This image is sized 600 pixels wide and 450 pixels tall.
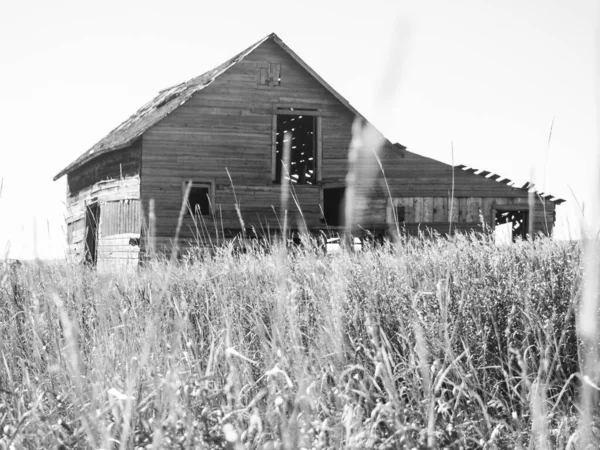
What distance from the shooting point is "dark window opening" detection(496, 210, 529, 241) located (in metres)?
21.9

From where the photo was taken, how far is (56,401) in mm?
3020

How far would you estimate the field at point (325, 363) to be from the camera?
2.39 m

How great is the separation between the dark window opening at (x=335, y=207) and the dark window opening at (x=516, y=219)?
15.6 ft

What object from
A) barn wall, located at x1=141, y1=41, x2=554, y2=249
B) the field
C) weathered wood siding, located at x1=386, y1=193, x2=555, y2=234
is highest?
barn wall, located at x1=141, y1=41, x2=554, y2=249

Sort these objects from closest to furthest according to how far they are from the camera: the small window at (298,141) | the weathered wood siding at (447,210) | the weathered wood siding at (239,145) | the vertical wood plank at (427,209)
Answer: the weathered wood siding at (239,145), the weathered wood siding at (447,210), the vertical wood plank at (427,209), the small window at (298,141)

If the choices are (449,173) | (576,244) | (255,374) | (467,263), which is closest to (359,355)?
(255,374)

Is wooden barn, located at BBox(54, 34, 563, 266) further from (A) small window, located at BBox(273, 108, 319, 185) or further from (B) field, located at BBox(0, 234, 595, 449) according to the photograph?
(B) field, located at BBox(0, 234, 595, 449)

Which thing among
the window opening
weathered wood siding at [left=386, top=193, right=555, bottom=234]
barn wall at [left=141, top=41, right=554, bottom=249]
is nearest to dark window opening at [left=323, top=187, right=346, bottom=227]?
barn wall at [left=141, top=41, right=554, bottom=249]

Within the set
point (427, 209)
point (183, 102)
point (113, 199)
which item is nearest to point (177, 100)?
point (183, 102)

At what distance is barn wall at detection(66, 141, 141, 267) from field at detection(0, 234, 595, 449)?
11.9m

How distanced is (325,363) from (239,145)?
15.9m

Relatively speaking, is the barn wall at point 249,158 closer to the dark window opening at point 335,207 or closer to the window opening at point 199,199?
the dark window opening at point 335,207

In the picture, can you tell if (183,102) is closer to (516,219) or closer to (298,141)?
(298,141)

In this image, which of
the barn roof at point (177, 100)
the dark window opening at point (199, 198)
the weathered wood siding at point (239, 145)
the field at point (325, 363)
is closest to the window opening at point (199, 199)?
the dark window opening at point (199, 198)
